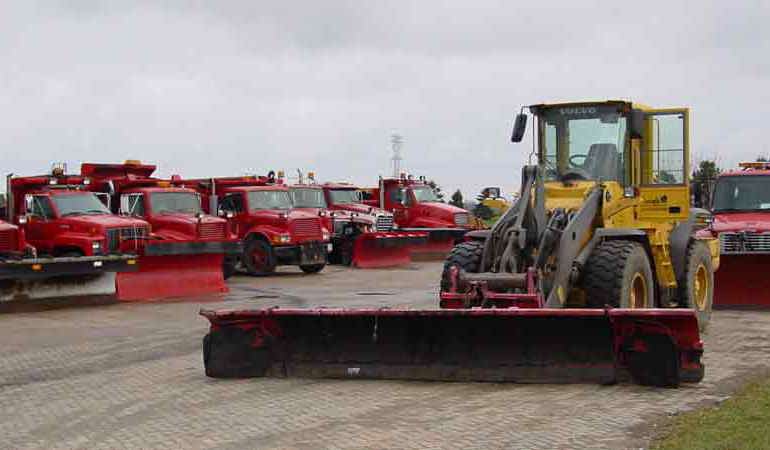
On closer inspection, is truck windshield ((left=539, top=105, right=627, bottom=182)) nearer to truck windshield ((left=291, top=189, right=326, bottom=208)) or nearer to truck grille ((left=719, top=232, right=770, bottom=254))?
truck grille ((left=719, top=232, right=770, bottom=254))

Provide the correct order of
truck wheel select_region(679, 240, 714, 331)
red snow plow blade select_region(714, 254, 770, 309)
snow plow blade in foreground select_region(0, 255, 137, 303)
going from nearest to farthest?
truck wheel select_region(679, 240, 714, 331)
red snow plow blade select_region(714, 254, 770, 309)
snow plow blade in foreground select_region(0, 255, 137, 303)

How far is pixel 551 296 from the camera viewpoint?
10.2 m

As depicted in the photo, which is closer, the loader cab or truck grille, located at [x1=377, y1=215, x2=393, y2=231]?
the loader cab

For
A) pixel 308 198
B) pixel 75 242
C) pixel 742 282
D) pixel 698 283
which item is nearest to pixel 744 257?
pixel 742 282

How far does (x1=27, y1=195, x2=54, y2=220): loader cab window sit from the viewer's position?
19.0 meters

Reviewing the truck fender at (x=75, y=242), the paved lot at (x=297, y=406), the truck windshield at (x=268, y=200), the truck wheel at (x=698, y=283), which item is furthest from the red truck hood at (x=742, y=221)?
the truck windshield at (x=268, y=200)

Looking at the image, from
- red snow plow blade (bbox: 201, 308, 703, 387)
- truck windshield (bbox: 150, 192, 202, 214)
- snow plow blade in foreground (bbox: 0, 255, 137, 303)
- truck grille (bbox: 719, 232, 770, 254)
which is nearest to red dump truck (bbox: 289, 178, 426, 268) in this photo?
truck windshield (bbox: 150, 192, 202, 214)

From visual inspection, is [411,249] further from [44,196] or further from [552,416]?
[552,416]

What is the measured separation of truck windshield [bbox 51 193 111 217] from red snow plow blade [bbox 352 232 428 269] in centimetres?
922

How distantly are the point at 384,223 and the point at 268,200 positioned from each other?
16.1 feet

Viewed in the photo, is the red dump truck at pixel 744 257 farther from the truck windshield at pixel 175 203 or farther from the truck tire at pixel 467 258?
the truck windshield at pixel 175 203

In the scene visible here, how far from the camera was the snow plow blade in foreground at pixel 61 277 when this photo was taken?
54.4ft

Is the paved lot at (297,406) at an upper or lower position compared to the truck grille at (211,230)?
lower

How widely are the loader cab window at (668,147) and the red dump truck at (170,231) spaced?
9.51 meters
